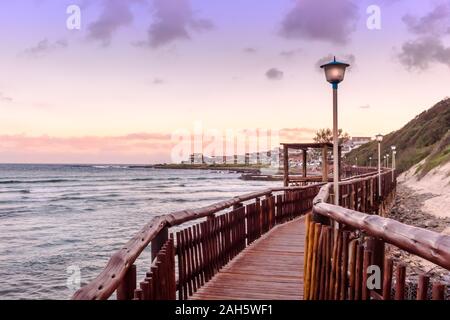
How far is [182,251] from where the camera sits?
5.86 metres

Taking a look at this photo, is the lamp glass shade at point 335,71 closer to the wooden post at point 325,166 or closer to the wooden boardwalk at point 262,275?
the wooden boardwalk at point 262,275

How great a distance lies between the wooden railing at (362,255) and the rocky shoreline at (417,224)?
279 centimetres

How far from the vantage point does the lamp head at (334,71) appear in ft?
27.8

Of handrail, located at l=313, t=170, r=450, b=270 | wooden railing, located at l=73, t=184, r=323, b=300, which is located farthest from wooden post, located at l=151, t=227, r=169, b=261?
handrail, located at l=313, t=170, r=450, b=270

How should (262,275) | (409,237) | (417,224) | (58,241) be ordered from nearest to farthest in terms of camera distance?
1. (409,237)
2. (262,275)
3. (58,241)
4. (417,224)

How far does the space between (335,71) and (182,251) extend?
4.52 metres

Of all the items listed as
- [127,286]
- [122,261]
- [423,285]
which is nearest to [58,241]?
[127,286]

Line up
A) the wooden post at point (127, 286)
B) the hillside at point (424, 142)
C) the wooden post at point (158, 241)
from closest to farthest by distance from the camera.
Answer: the wooden post at point (127, 286), the wooden post at point (158, 241), the hillside at point (424, 142)

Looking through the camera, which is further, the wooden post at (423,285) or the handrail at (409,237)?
the wooden post at (423,285)

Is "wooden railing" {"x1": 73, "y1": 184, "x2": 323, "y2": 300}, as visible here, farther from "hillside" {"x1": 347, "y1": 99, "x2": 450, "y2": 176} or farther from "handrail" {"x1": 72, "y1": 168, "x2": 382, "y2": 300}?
"hillside" {"x1": 347, "y1": 99, "x2": 450, "y2": 176}

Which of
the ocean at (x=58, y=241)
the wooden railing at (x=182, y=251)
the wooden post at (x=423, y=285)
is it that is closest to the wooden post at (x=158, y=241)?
the wooden railing at (x=182, y=251)

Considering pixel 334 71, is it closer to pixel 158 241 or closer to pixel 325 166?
pixel 158 241
